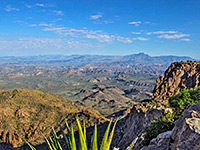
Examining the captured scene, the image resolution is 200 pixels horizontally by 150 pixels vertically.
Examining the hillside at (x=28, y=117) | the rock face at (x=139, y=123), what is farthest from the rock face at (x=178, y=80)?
the hillside at (x=28, y=117)

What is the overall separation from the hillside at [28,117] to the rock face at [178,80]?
2057 centimetres

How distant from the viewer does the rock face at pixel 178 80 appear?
38.5 metres

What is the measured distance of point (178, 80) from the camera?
41625 millimetres

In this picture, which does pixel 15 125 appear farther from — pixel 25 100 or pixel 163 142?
pixel 163 142

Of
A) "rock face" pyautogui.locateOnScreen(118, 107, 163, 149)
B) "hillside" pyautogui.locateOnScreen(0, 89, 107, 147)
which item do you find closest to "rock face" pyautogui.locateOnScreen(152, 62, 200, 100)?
"rock face" pyautogui.locateOnScreen(118, 107, 163, 149)

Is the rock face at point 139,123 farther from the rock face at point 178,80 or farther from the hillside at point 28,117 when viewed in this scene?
the hillside at point 28,117

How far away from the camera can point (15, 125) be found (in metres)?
45.2

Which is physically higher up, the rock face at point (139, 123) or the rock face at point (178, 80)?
the rock face at point (178, 80)

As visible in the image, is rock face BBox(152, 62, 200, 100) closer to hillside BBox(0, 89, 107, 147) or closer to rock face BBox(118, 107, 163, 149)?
rock face BBox(118, 107, 163, 149)

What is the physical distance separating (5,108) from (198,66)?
58019 mm

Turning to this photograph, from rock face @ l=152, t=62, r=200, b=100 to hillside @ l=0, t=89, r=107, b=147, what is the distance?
20569 mm

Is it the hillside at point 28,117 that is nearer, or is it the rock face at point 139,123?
the rock face at point 139,123

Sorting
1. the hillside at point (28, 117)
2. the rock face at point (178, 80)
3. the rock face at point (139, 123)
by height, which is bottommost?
the hillside at point (28, 117)

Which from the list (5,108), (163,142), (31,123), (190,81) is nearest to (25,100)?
(5,108)
